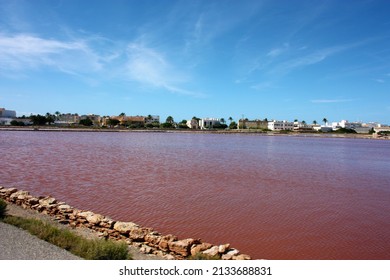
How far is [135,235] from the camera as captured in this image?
7758mm

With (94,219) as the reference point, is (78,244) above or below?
above

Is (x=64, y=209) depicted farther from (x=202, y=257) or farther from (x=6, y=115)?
(x=6, y=115)

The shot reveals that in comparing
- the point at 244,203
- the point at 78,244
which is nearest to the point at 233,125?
the point at 244,203

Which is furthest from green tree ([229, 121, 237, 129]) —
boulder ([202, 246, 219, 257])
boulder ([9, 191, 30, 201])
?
boulder ([202, 246, 219, 257])

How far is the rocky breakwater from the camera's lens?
22.9ft

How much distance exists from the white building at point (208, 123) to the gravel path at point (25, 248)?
16710 centimetres

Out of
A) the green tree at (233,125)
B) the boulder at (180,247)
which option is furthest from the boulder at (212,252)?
the green tree at (233,125)

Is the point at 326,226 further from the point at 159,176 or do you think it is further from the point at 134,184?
the point at 159,176

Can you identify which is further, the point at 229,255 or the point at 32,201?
the point at 32,201

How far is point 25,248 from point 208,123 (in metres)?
170

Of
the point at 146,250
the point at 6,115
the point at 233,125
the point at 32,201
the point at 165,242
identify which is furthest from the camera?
the point at 233,125

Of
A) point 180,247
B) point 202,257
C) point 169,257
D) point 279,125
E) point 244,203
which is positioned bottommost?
point 244,203
